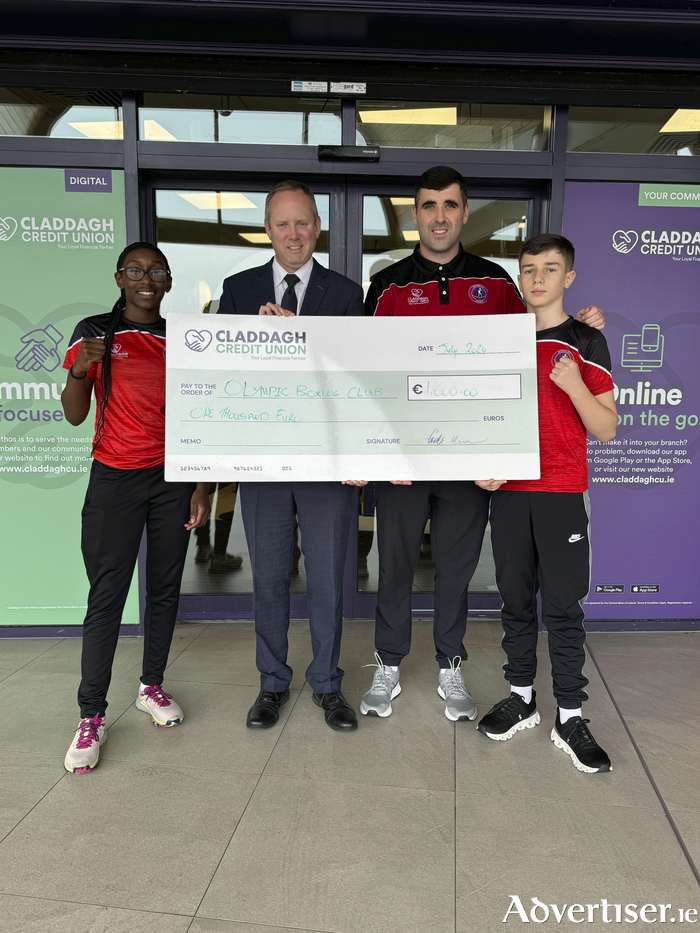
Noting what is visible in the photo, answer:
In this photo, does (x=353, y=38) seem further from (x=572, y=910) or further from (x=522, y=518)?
(x=572, y=910)

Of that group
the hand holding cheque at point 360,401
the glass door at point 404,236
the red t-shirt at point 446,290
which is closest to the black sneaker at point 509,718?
the hand holding cheque at point 360,401

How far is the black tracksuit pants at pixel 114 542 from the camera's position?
2158 mm

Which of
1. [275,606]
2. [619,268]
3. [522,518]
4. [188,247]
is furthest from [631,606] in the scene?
[188,247]

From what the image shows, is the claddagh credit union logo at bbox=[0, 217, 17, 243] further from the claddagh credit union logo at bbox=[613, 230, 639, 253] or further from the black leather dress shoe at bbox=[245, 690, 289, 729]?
the claddagh credit union logo at bbox=[613, 230, 639, 253]

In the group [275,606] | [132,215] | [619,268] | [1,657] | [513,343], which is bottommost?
[1,657]

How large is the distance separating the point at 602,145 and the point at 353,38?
1368 mm

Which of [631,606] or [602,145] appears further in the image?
[631,606]

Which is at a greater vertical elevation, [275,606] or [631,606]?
[275,606]

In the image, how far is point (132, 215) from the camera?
3.10 metres

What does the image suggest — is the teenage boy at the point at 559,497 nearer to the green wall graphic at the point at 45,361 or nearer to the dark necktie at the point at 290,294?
the dark necktie at the point at 290,294

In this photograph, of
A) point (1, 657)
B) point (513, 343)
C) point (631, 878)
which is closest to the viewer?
point (631, 878)

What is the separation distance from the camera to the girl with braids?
7.06ft

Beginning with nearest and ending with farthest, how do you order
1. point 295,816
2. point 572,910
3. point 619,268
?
point 572,910, point 295,816, point 619,268

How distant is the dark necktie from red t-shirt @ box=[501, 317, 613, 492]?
0.92 metres
